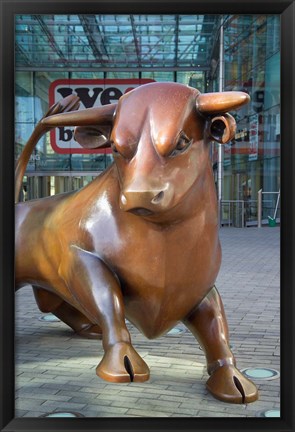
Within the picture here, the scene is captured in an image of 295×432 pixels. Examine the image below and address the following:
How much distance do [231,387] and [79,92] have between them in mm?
9340

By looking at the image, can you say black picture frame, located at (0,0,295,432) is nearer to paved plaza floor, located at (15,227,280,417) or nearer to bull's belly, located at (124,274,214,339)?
paved plaza floor, located at (15,227,280,417)

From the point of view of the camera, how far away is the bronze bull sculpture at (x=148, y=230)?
2.04 m

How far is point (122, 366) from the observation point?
2.15 meters

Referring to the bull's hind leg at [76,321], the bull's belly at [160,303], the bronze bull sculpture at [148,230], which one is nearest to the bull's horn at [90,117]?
the bronze bull sculpture at [148,230]

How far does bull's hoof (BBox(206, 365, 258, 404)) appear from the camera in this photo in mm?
2541

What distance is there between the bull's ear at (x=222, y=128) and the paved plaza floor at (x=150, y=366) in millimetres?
993

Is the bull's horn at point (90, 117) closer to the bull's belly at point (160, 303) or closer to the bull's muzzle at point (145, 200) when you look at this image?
the bull's muzzle at point (145, 200)

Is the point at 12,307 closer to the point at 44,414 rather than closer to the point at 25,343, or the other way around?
the point at 44,414

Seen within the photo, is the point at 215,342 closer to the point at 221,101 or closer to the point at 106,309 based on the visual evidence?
the point at 106,309

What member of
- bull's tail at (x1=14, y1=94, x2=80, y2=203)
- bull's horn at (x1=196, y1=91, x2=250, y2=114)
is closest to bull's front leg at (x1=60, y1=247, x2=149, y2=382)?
bull's horn at (x1=196, y1=91, x2=250, y2=114)

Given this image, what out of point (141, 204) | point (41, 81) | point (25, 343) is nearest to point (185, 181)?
point (141, 204)

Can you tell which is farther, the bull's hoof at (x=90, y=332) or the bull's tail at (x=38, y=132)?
the bull's hoof at (x=90, y=332)

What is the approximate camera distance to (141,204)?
1.90 meters

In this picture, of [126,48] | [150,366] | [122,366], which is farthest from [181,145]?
[126,48]
